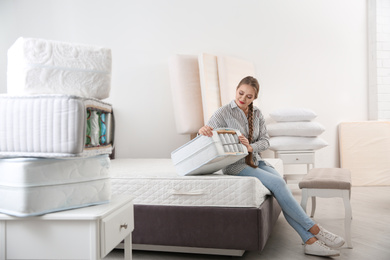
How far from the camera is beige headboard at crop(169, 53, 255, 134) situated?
3824 millimetres

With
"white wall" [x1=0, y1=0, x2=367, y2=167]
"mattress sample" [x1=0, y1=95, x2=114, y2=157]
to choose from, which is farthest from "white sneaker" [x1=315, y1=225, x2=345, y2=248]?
"white wall" [x1=0, y1=0, x2=367, y2=167]

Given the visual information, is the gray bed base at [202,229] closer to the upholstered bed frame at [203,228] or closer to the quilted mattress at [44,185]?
the upholstered bed frame at [203,228]

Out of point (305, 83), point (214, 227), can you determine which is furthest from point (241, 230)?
point (305, 83)

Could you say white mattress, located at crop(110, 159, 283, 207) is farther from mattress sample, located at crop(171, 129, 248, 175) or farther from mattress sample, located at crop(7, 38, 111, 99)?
mattress sample, located at crop(7, 38, 111, 99)

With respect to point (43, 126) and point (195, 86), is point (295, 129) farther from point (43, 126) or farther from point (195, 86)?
point (43, 126)

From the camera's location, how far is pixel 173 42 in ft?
14.3

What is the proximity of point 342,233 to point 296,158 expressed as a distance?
4.74ft

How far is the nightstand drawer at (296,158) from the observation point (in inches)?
154

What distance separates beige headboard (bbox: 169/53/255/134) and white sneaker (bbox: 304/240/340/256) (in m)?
1.92

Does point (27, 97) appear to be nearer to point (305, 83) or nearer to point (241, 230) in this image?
point (241, 230)

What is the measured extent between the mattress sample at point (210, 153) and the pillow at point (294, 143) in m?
1.81

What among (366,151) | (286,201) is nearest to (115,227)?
(286,201)

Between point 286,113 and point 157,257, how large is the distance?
240cm

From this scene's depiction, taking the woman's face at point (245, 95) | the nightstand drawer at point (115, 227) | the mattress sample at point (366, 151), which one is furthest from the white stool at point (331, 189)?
the mattress sample at point (366, 151)
